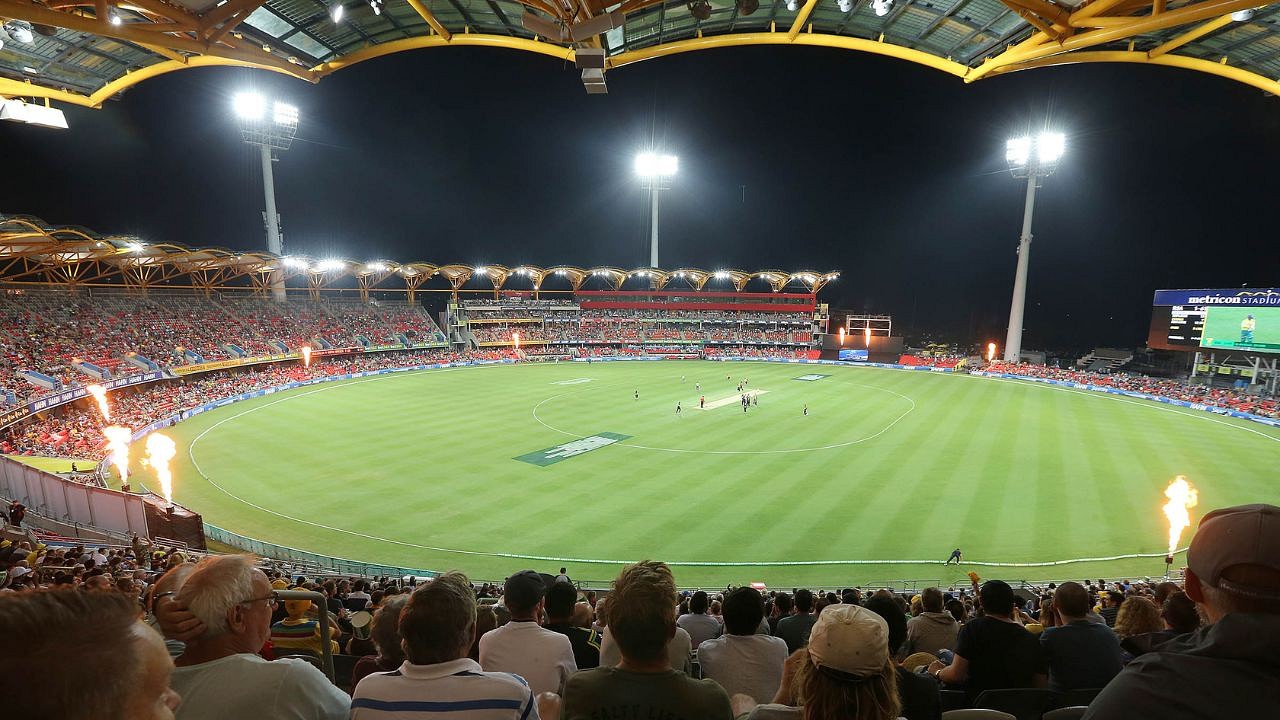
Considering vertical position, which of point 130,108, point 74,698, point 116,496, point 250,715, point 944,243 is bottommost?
point 116,496

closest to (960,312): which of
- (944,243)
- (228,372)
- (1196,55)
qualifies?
(944,243)

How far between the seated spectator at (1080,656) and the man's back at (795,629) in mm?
2216

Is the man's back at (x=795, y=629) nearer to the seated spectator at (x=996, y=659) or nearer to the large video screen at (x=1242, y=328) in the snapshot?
the seated spectator at (x=996, y=659)

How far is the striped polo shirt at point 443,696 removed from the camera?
2.37 metres

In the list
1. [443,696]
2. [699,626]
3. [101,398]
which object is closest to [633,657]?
[443,696]

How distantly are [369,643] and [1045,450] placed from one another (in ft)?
107

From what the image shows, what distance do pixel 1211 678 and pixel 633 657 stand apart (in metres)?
2.02

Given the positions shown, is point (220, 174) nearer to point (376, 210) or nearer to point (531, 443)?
point (376, 210)

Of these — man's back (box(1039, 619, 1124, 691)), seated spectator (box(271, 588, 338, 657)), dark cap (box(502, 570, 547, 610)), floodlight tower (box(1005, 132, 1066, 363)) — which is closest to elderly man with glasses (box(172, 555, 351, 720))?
dark cap (box(502, 570, 547, 610))

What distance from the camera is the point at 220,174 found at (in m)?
55.5

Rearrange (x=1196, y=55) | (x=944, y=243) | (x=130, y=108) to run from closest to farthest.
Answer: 1. (x=1196, y=55)
2. (x=130, y=108)
3. (x=944, y=243)

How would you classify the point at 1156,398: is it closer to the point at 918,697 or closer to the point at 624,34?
the point at 624,34

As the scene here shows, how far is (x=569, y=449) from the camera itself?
2816cm

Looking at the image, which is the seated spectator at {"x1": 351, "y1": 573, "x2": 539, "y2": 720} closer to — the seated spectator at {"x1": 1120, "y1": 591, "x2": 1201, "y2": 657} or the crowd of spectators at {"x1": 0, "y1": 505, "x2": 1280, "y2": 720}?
the crowd of spectators at {"x1": 0, "y1": 505, "x2": 1280, "y2": 720}
